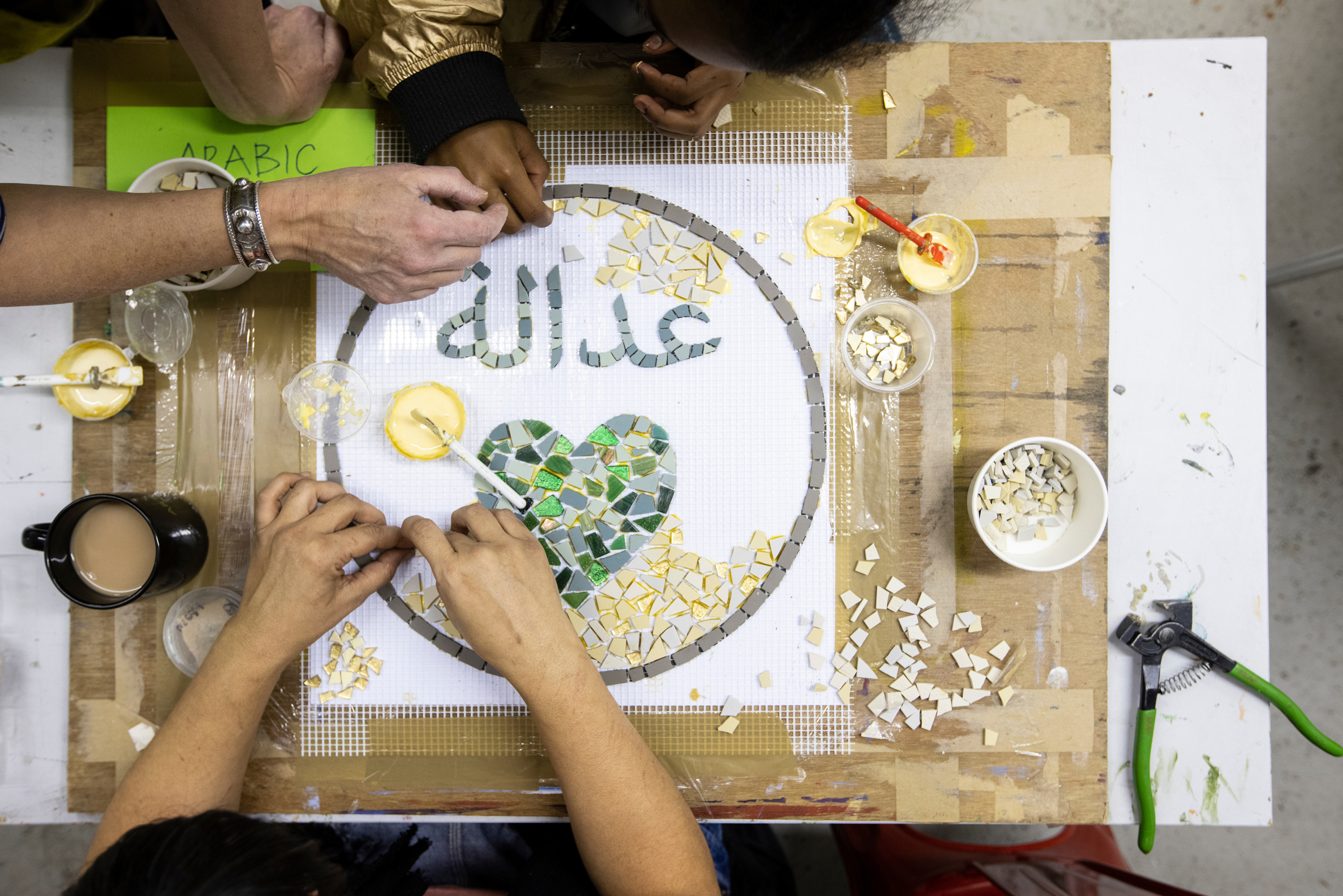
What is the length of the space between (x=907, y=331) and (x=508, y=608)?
1.83 feet

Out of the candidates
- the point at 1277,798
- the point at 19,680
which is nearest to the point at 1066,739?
the point at 1277,798

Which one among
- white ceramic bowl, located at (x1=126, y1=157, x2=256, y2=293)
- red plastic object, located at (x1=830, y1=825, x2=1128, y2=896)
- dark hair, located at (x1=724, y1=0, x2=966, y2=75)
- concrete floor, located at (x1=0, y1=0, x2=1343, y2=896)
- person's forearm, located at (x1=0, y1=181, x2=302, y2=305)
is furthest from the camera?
concrete floor, located at (x1=0, y1=0, x2=1343, y2=896)

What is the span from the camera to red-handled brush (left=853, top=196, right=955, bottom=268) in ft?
2.71

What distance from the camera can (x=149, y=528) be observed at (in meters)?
0.78

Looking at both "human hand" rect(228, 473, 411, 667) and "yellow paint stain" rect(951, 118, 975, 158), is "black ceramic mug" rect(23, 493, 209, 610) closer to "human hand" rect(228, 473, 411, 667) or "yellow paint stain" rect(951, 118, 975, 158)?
"human hand" rect(228, 473, 411, 667)

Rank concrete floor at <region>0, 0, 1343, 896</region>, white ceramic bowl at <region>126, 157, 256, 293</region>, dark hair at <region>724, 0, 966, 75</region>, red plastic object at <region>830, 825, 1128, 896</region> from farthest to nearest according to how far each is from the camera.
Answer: concrete floor at <region>0, 0, 1343, 896</region>, red plastic object at <region>830, 825, 1128, 896</region>, white ceramic bowl at <region>126, 157, 256, 293</region>, dark hair at <region>724, 0, 966, 75</region>

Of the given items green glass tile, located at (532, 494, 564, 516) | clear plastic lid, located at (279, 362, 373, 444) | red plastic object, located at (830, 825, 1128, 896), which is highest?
clear plastic lid, located at (279, 362, 373, 444)

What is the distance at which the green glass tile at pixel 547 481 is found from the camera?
858 millimetres

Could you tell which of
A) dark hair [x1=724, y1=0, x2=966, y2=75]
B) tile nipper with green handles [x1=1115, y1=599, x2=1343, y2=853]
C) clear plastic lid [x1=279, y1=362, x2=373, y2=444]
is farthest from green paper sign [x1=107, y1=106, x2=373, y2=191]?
tile nipper with green handles [x1=1115, y1=599, x2=1343, y2=853]

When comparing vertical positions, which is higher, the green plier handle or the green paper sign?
the green paper sign

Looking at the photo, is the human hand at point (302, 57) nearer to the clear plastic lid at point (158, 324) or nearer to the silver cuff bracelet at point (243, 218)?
the silver cuff bracelet at point (243, 218)

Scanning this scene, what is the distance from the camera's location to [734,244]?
869 millimetres

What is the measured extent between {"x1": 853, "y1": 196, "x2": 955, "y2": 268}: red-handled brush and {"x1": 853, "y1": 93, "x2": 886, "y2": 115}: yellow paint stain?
108mm

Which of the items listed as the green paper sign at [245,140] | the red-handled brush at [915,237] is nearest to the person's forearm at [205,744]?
the green paper sign at [245,140]
